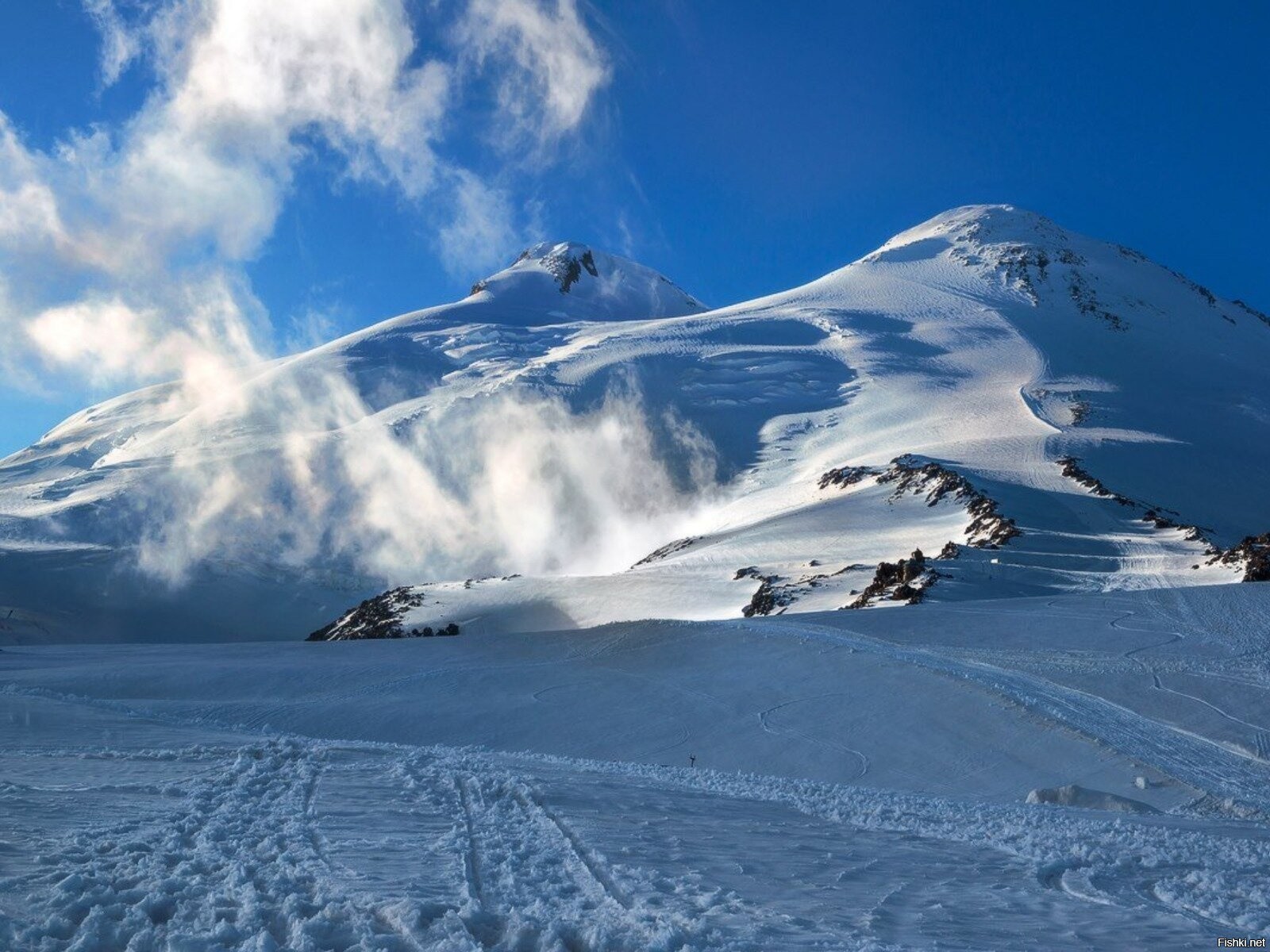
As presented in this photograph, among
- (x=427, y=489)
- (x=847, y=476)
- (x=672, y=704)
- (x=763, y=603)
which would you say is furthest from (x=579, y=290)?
(x=672, y=704)

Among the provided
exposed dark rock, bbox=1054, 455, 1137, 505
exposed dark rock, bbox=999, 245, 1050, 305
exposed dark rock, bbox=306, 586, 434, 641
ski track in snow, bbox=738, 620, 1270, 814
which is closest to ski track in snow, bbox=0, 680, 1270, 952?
ski track in snow, bbox=738, 620, 1270, 814

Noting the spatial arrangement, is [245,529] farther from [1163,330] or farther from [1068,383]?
[1163,330]

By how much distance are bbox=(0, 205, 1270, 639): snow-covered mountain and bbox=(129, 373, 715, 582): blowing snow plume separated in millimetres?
258

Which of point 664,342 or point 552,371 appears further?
point 664,342

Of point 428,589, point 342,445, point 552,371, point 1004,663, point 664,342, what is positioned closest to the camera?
point 1004,663

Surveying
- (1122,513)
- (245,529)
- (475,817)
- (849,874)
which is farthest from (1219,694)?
(245,529)

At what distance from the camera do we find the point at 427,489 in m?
64.6

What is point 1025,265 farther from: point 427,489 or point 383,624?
point 383,624

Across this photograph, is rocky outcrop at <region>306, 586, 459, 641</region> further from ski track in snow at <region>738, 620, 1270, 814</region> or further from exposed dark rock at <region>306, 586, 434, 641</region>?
ski track in snow at <region>738, 620, 1270, 814</region>

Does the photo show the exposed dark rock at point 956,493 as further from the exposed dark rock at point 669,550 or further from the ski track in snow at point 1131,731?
the ski track in snow at point 1131,731

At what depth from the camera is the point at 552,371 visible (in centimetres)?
8238

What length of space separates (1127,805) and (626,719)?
699 centimetres

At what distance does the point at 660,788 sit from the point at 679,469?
57.6 meters

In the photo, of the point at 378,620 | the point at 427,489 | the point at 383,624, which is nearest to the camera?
the point at 383,624
